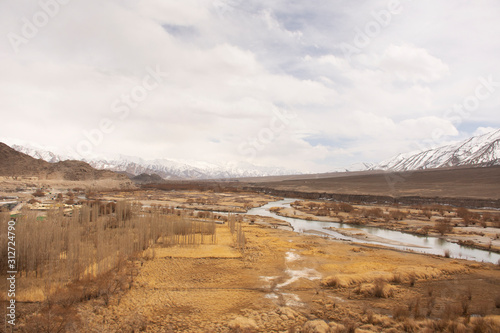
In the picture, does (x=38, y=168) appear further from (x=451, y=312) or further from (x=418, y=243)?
(x=451, y=312)

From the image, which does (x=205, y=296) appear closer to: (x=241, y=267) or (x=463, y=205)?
(x=241, y=267)

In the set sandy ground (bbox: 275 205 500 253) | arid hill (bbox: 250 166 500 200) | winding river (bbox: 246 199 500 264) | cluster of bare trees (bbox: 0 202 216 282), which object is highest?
arid hill (bbox: 250 166 500 200)

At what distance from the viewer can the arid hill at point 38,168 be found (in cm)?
7281

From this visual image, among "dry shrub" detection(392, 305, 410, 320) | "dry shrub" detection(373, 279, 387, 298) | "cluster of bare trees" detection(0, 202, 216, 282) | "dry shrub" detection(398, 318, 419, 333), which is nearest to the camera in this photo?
"dry shrub" detection(398, 318, 419, 333)

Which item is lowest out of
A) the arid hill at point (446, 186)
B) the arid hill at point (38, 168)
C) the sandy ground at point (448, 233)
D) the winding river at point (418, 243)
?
the winding river at point (418, 243)

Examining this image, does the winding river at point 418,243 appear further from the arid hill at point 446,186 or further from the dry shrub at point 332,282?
the arid hill at point 446,186

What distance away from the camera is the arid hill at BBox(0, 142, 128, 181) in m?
72.8

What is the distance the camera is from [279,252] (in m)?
17.5

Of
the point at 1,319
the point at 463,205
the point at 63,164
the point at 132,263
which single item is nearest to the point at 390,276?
the point at 132,263

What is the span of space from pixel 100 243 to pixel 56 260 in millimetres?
1674

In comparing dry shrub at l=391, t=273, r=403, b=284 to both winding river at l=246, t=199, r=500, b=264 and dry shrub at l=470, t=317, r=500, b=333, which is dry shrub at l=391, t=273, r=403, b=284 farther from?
winding river at l=246, t=199, r=500, b=264

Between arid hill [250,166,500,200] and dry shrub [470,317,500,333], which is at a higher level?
arid hill [250,166,500,200]

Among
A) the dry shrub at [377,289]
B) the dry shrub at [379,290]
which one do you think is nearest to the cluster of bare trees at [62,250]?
the dry shrub at [377,289]

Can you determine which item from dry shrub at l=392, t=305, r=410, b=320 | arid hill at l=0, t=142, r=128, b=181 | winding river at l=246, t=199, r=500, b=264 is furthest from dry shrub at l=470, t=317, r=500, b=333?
arid hill at l=0, t=142, r=128, b=181
